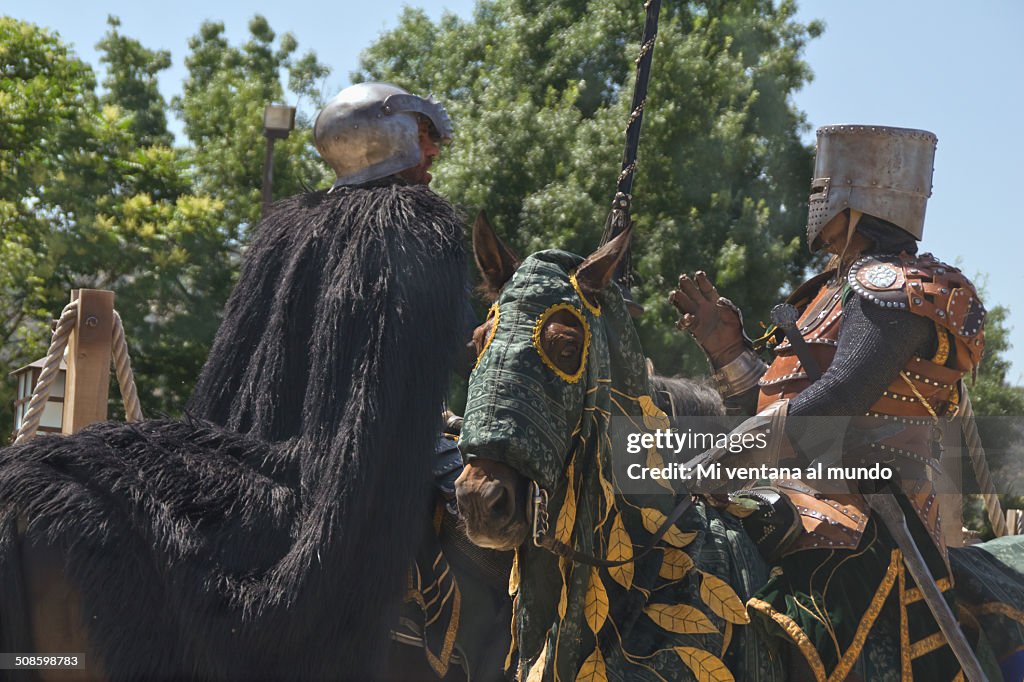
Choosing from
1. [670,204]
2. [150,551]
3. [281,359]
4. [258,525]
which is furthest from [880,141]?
[670,204]

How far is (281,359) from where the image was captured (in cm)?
413

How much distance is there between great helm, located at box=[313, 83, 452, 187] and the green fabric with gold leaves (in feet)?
4.53

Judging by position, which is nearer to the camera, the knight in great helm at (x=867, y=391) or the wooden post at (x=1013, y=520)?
the knight in great helm at (x=867, y=391)

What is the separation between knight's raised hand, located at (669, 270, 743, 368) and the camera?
470 cm

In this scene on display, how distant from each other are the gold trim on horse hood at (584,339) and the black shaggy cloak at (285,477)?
31.1 inches

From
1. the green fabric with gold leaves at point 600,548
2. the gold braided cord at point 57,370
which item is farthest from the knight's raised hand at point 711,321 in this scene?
the gold braided cord at point 57,370

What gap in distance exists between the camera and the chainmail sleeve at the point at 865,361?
3.86m

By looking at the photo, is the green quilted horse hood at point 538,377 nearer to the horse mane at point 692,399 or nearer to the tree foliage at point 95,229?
the horse mane at point 692,399

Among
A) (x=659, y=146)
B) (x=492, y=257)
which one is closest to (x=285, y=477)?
(x=492, y=257)

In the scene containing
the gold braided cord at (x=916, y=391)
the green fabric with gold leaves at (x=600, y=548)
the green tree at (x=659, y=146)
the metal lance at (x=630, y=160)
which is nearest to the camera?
the green fabric with gold leaves at (x=600, y=548)

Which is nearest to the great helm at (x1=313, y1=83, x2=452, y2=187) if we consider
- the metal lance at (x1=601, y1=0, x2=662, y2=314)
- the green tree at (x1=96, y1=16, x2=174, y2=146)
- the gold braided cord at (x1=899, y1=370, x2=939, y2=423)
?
the metal lance at (x1=601, y1=0, x2=662, y2=314)

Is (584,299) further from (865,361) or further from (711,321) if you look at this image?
(711,321)

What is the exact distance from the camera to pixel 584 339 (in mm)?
3373

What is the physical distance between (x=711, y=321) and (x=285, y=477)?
1714 mm
